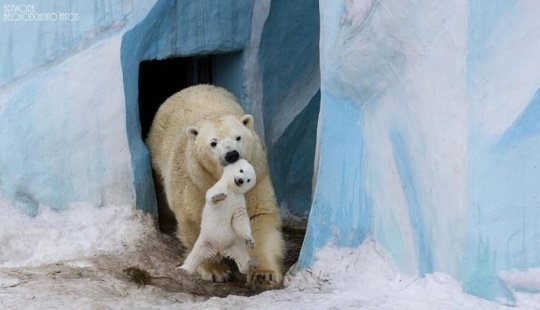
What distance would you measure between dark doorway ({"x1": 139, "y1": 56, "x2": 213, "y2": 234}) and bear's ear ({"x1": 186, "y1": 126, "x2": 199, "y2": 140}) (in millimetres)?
1880

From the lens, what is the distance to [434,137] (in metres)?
4.70

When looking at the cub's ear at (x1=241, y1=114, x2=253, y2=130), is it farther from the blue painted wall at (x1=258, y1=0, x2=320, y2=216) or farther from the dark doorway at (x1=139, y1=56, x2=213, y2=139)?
the dark doorway at (x1=139, y1=56, x2=213, y2=139)

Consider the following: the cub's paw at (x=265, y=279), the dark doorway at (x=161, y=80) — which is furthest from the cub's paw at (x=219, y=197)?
the dark doorway at (x=161, y=80)

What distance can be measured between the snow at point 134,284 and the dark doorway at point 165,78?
1.87m

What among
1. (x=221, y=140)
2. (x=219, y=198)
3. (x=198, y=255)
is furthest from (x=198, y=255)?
(x=221, y=140)

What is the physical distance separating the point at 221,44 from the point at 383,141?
96.4 inches

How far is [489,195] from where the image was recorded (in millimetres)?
4430

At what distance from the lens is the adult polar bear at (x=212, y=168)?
598 centimetres

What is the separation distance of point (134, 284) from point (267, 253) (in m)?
0.91

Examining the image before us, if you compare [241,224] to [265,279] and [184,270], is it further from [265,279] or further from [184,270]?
[184,270]

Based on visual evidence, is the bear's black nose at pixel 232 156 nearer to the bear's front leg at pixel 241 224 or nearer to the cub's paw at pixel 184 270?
the bear's front leg at pixel 241 224

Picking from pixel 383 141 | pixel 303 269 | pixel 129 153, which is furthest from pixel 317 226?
pixel 129 153

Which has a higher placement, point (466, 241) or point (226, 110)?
point (226, 110)

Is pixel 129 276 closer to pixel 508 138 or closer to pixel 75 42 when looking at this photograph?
pixel 75 42
